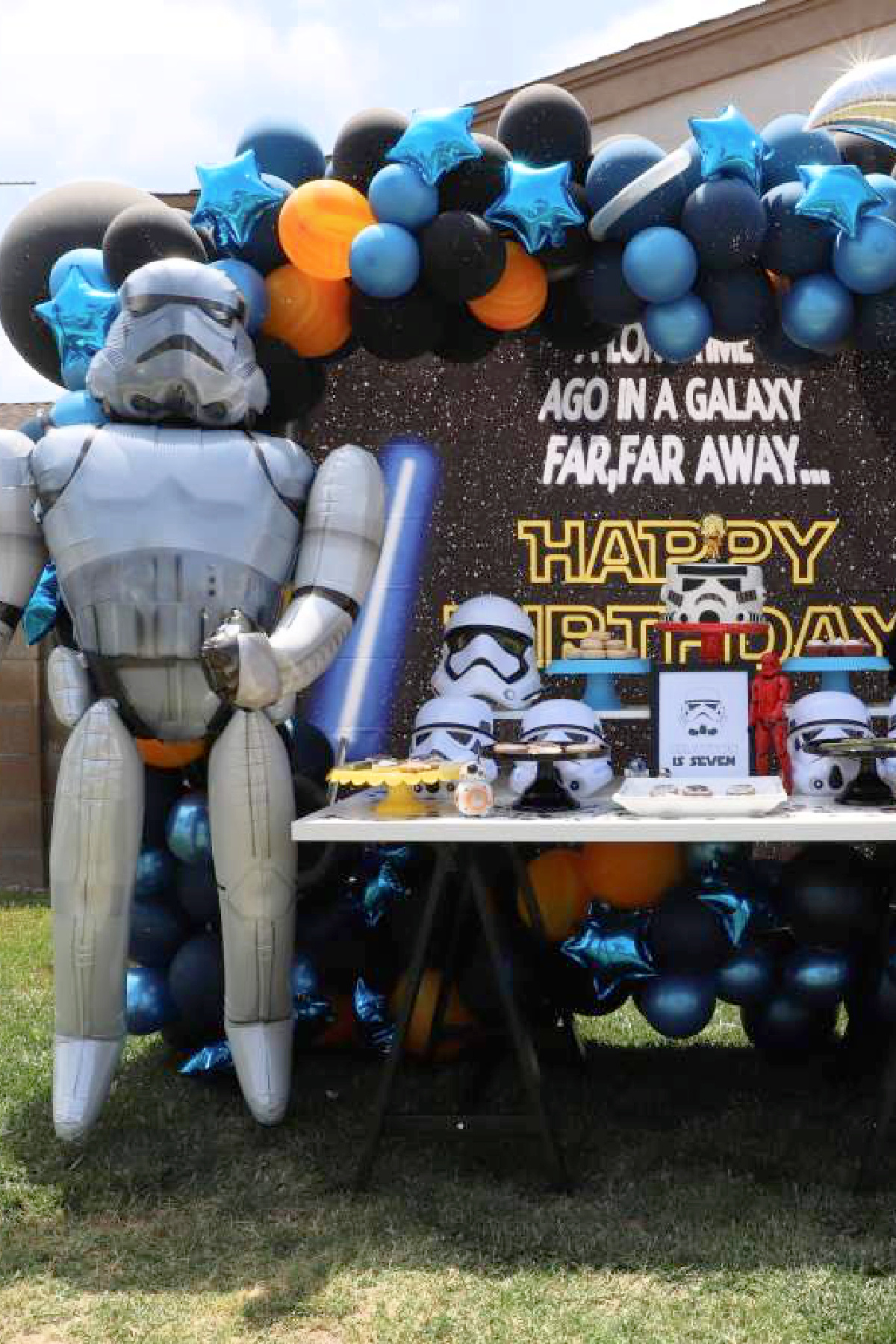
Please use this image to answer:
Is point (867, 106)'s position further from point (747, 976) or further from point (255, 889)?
point (255, 889)

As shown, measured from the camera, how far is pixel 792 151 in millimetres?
3398

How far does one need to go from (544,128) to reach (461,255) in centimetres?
40

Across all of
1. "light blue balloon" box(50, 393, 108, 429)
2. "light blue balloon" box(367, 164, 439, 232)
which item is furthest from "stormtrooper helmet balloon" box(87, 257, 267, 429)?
"light blue balloon" box(367, 164, 439, 232)

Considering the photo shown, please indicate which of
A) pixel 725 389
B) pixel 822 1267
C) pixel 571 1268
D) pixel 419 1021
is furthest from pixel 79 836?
pixel 725 389

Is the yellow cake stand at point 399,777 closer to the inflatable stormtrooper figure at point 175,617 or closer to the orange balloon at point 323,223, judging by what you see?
the inflatable stormtrooper figure at point 175,617

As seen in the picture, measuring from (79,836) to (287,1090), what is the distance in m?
0.73

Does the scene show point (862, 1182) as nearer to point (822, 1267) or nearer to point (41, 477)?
point (822, 1267)

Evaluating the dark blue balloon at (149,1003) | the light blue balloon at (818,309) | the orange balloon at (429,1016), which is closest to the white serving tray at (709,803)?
the orange balloon at (429,1016)

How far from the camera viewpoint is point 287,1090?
10.6ft

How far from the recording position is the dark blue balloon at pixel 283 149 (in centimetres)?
349

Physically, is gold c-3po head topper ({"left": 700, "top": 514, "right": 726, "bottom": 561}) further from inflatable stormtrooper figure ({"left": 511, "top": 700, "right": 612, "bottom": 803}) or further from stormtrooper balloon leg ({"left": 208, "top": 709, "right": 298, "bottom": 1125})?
stormtrooper balloon leg ({"left": 208, "top": 709, "right": 298, "bottom": 1125})

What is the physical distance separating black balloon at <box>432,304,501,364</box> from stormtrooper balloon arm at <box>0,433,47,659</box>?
106 cm

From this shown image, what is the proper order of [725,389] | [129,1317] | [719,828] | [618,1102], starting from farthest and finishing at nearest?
[725,389], [618,1102], [719,828], [129,1317]

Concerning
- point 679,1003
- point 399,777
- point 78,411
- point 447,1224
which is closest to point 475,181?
point 78,411
